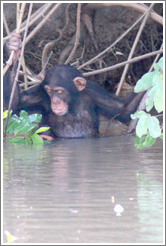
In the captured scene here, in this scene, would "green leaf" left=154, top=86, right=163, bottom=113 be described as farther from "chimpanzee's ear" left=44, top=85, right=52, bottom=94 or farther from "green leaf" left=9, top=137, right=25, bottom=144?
"chimpanzee's ear" left=44, top=85, right=52, bottom=94

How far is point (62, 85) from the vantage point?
8.22 meters

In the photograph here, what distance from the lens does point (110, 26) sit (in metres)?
9.27

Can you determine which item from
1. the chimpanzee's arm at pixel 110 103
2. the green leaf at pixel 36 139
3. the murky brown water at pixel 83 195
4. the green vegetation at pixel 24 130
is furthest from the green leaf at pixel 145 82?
the chimpanzee's arm at pixel 110 103

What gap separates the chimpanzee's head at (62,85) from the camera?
813 cm

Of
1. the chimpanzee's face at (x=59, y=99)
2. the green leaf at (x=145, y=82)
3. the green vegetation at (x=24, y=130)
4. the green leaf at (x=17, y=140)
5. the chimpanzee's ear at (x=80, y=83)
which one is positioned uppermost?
the green leaf at (x=145, y=82)

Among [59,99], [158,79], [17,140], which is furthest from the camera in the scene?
[59,99]

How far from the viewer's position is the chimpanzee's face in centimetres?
815

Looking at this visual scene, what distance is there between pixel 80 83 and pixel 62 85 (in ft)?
0.67

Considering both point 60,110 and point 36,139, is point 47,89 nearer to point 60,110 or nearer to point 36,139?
point 60,110

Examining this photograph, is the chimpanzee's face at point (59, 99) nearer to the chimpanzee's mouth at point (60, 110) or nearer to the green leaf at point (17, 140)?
the chimpanzee's mouth at point (60, 110)

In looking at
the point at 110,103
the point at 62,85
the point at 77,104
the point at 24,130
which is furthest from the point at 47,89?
the point at 24,130

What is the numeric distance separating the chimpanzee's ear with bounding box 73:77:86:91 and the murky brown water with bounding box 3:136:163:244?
5.98 feet


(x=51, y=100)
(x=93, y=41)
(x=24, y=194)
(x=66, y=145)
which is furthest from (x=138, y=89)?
(x=93, y=41)

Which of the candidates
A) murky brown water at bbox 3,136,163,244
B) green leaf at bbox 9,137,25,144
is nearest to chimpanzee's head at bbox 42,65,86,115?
green leaf at bbox 9,137,25,144
